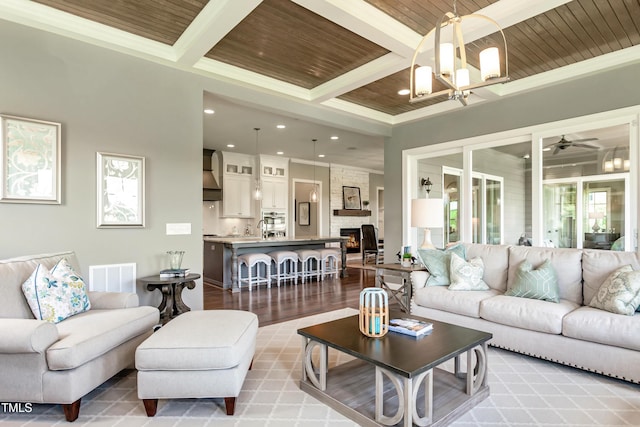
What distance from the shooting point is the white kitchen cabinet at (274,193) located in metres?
9.04

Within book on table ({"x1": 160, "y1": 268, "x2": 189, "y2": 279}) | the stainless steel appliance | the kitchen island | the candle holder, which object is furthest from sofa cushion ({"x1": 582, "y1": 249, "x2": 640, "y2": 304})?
the stainless steel appliance

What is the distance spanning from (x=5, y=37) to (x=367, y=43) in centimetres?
315

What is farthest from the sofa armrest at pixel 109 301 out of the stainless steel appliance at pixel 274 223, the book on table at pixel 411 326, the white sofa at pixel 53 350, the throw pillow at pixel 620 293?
the stainless steel appliance at pixel 274 223

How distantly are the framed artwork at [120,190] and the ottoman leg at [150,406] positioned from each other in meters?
1.92

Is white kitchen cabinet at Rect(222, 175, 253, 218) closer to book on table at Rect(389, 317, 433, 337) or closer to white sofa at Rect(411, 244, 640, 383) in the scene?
white sofa at Rect(411, 244, 640, 383)

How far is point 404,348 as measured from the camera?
206 centimetres

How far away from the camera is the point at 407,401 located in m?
1.77

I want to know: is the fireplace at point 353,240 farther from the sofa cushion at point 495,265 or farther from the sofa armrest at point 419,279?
the sofa cushion at point 495,265

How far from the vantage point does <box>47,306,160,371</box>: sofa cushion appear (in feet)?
6.37

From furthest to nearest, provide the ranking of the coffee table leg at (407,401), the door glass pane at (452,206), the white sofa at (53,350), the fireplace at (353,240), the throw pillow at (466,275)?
the fireplace at (353,240) → the door glass pane at (452,206) → the throw pillow at (466,275) → the white sofa at (53,350) → the coffee table leg at (407,401)

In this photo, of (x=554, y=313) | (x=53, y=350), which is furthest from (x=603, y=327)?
(x=53, y=350)

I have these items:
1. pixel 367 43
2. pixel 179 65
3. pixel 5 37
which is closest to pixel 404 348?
pixel 367 43

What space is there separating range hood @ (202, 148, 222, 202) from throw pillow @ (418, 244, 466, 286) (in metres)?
5.66

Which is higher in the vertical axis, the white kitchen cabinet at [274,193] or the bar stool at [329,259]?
the white kitchen cabinet at [274,193]
